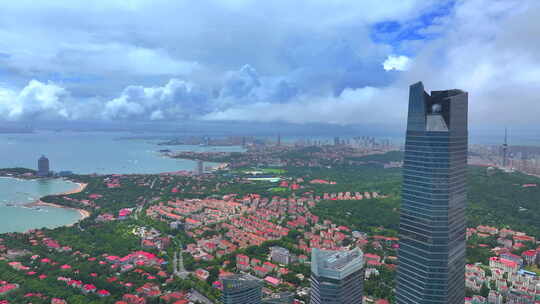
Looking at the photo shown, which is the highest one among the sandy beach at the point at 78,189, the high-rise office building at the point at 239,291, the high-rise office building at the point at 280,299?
the high-rise office building at the point at 239,291

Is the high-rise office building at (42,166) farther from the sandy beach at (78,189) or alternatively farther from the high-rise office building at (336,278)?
the high-rise office building at (336,278)

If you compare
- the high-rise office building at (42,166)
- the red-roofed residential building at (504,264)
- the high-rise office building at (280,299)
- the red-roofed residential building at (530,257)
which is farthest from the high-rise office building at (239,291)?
the high-rise office building at (42,166)

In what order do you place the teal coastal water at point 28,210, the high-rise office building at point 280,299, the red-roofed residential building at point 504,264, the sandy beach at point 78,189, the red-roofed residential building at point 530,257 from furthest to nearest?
the sandy beach at point 78,189 < the teal coastal water at point 28,210 < the red-roofed residential building at point 530,257 < the red-roofed residential building at point 504,264 < the high-rise office building at point 280,299

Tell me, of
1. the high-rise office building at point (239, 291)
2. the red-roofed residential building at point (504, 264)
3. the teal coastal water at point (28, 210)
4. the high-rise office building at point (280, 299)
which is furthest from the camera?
the teal coastal water at point (28, 210)

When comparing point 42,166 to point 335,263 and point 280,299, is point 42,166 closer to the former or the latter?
point 280,299

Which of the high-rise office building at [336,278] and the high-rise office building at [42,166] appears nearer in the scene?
the high-rise office building at [336,278]

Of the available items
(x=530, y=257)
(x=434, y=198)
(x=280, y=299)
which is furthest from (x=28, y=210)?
(x=530, y=257)
